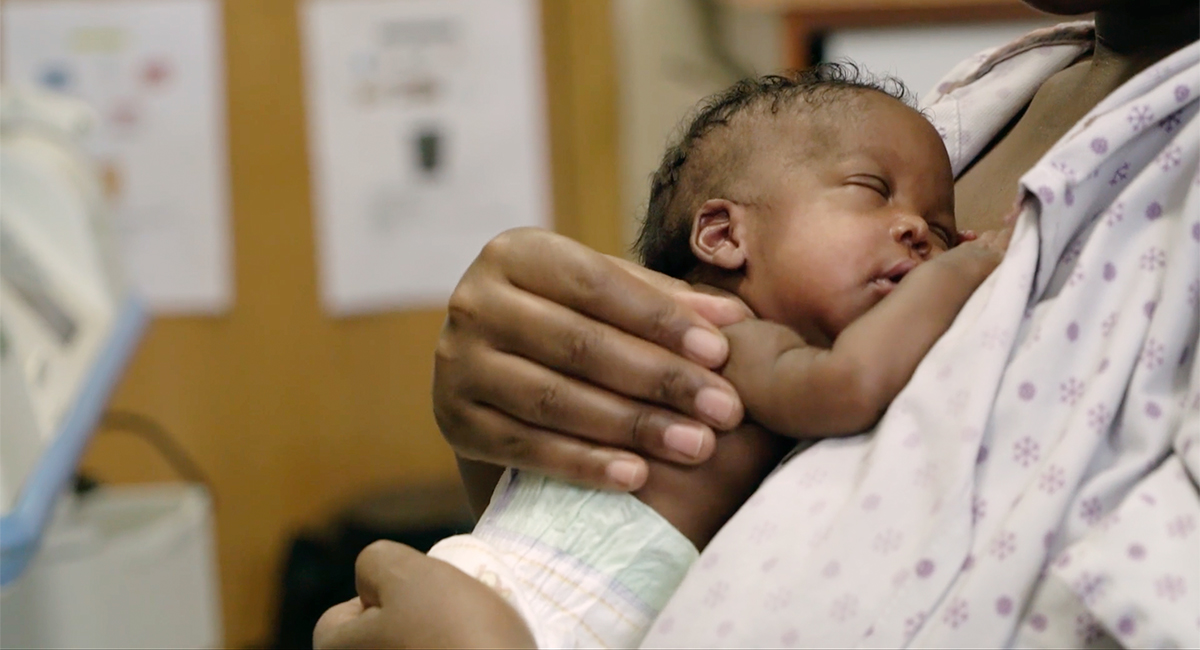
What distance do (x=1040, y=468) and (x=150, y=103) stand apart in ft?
7.28

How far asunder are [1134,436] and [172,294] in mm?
2200

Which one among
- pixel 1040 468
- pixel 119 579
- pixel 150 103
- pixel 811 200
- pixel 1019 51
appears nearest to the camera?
pixel 1040 468

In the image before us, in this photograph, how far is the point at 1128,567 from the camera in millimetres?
521

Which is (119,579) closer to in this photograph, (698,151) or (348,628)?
(348,628)

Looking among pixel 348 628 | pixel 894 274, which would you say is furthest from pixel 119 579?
pixel 894 274

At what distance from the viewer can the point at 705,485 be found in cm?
72

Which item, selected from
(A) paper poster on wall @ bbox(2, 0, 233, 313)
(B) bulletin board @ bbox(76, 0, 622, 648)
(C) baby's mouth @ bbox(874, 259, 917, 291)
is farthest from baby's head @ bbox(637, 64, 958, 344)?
(A) paper poster on wall @ bbox(2, 0, 233, 313)

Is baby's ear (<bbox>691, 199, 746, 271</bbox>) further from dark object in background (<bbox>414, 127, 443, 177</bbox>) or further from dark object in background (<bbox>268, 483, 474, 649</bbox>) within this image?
dark object in background (<bbox>414, 127, 443, 177</bbox>)

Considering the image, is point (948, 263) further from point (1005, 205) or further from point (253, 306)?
point (253, 306)

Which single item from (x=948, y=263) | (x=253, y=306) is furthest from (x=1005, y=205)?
(x=253, y=306)

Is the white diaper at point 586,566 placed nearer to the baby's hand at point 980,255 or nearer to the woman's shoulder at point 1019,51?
the baby's hand at point 980,255

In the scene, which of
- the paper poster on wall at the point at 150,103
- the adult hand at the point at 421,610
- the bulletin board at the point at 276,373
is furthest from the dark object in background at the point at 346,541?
the adult hand at the point at 421,610

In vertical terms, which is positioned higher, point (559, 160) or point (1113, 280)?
point (1113, 280)

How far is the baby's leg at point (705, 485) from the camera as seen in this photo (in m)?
0.72
